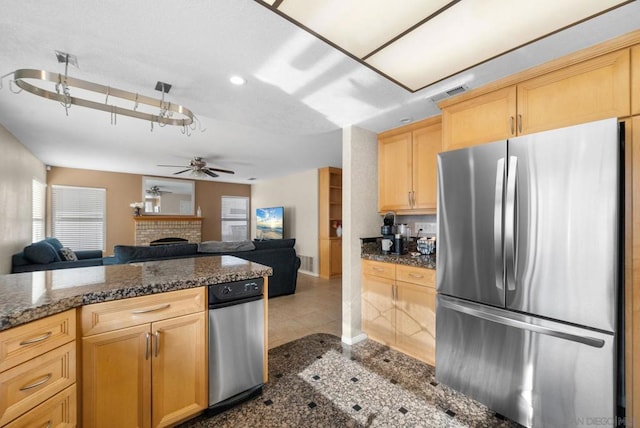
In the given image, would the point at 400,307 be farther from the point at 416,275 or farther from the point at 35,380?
the point at 35,380

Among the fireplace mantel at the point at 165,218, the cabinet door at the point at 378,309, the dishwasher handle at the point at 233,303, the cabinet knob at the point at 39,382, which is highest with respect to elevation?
the fireplace mantel at the point at 165,218

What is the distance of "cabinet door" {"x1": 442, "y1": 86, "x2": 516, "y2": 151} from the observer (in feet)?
6.19

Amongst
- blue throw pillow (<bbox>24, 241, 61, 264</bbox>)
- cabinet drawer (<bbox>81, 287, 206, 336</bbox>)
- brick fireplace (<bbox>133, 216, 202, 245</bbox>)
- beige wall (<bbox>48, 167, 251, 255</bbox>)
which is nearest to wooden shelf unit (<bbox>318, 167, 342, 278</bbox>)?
brick fireplace (<bbox>133, 216, 202, 245</bbox>)

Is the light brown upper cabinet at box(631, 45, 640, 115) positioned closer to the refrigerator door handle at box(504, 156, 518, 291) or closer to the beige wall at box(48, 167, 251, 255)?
the refrigerator door handle at box(504, 156, 518, 291)

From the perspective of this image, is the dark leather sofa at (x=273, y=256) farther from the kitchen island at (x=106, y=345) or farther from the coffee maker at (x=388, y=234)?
the coffee maker at (x=388, y=234)

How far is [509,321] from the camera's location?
162 cm

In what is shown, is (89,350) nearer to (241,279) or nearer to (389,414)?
(241,279)

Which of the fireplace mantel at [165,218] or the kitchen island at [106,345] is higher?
the fireplace mantel at [165,218]

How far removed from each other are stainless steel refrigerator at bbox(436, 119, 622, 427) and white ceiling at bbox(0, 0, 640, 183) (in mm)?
644

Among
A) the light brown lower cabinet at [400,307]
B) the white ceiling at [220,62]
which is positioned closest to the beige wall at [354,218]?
the light brown lower cabinet at [400,307]

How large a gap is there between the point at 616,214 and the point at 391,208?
1.77m

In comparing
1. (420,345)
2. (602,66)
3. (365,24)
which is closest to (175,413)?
(420,345)

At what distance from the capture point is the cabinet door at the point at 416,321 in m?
2.27

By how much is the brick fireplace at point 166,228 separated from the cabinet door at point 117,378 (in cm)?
637
